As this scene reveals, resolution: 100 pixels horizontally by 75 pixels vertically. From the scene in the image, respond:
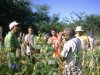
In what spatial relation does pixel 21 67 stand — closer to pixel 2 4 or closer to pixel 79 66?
pixel 79 66

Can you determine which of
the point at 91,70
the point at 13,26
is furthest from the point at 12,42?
the point at 91,70

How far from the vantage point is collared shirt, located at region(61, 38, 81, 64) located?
719cm

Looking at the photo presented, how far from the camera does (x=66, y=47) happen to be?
7.30 meters

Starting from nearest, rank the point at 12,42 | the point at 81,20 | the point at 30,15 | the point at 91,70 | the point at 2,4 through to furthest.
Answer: the point at 91,70, the point at 12,42, the point at 2,4, the point at 30,15, the point at 81,20

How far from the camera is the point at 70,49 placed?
24.0ft

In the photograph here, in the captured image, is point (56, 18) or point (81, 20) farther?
point (56, 18)

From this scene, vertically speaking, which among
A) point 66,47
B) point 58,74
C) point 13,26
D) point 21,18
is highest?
point 21,18

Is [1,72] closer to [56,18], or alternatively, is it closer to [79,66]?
[79,66]

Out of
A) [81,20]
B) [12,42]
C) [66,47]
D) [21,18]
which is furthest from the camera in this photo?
[81,20]

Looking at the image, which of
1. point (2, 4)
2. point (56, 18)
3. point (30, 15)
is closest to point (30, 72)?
point (2, 4)

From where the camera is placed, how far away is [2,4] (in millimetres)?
42219

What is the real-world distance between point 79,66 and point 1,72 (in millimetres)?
1421

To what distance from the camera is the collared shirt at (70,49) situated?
7.19 metres

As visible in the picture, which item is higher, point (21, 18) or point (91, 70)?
point (21, 18)
